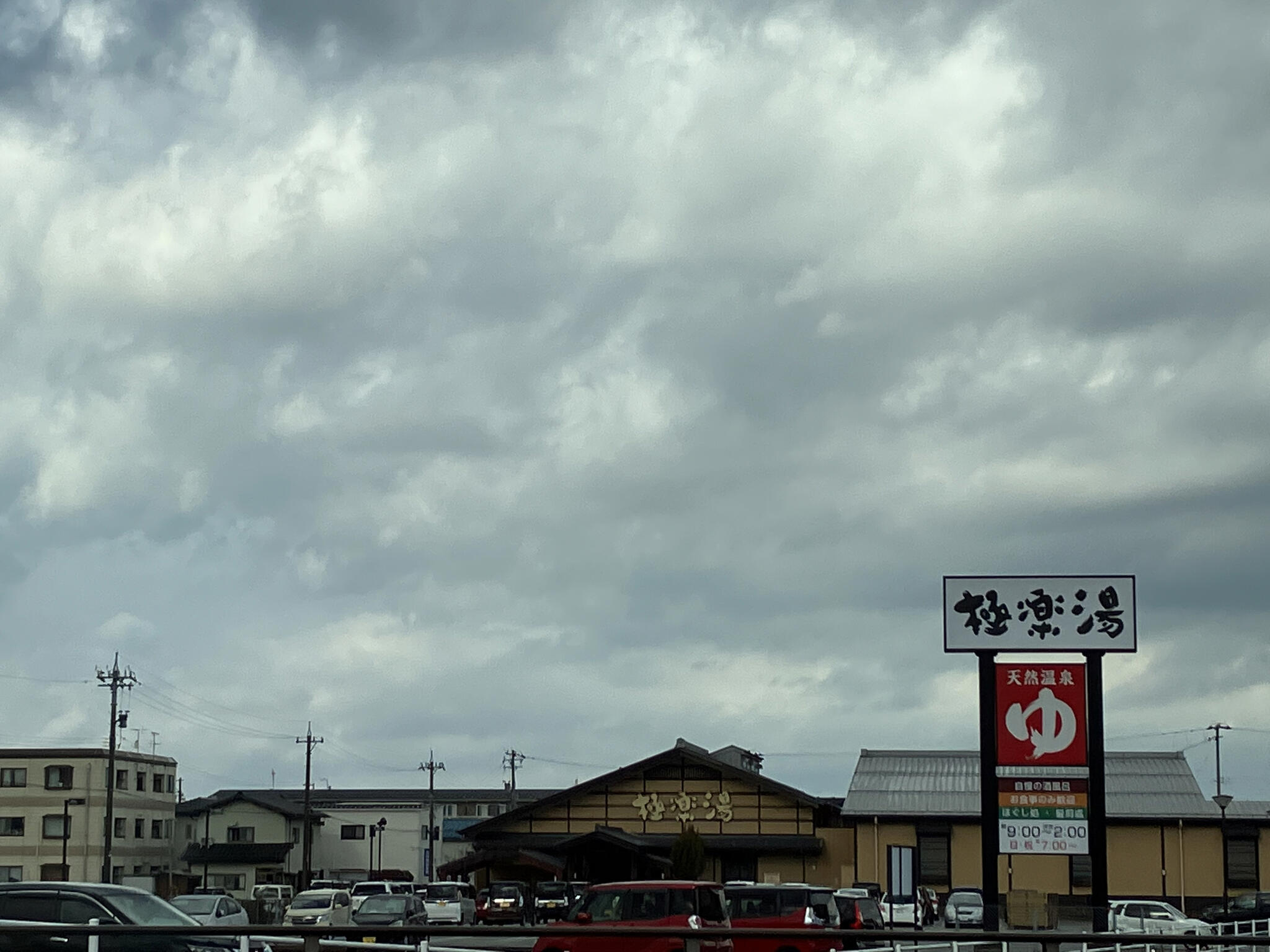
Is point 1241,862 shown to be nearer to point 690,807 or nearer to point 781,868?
point 781,868

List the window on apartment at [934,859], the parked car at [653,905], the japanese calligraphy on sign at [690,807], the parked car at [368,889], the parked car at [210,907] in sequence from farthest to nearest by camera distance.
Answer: the japanese calligraphy on sign at [690,807] → the window on apartment at [934,859] → the parked car at [368,889] → the parked car at [210,907] → the parked car at [653,905]

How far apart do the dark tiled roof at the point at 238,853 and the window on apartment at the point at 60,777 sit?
10.0 metres

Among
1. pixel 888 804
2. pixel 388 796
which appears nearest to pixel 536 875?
pixel 888 804

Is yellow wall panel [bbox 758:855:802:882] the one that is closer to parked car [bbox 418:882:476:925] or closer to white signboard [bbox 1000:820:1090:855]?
parked car [bbox 418:882:476:925]

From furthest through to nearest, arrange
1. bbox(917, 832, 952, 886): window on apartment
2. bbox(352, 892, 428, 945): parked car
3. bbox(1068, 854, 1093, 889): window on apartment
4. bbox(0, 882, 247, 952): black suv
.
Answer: bbox(917, 832, 952, 886): window on apartment, bbox(1068, 854, 1093, 889): window on apartment, bbox(352, 892, 428, 945): parked car, bbox(0, 882, 247, 952): black suv

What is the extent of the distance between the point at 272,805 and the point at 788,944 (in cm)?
7774

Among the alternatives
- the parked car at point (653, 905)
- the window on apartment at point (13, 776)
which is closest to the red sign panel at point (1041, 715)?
the parked car at point (653, 905)

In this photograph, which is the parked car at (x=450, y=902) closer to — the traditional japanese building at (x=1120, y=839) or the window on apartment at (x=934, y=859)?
the traditional japanese building at (x=1120, y=839)

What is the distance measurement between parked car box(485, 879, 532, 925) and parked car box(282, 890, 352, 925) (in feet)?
20.0

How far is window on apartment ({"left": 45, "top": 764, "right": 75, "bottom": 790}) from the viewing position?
82500mm

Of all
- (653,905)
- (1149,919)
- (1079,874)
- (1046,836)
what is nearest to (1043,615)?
(1046,836)

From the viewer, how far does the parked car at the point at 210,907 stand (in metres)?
31.0

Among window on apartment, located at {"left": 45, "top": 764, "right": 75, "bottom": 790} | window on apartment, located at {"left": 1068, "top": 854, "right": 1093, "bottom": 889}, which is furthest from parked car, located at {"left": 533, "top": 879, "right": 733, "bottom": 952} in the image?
window on apartment, located at {"left": 45, "top": 764, "right": 75, "bottom": 790}

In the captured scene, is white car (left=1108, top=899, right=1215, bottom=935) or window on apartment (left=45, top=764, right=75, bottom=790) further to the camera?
window on apartment (left=45, top=764, right=75, bottom=790)
